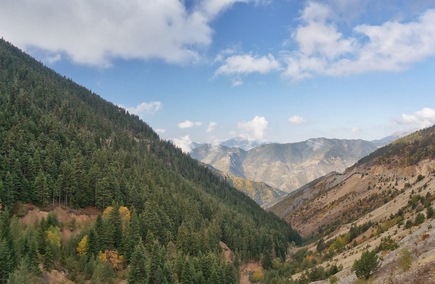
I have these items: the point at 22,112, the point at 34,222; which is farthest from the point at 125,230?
the point at 22,112

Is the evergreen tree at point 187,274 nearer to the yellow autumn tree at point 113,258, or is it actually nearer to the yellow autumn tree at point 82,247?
the yellow autumn tree at point 113,258

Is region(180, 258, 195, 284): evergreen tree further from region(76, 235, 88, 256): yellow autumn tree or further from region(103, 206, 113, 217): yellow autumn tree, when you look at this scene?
region(103, 206, 113, 217): yellow autumn tree

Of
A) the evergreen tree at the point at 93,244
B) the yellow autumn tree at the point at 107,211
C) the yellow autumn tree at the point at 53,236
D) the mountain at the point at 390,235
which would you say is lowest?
the mountain at the point at 390,235

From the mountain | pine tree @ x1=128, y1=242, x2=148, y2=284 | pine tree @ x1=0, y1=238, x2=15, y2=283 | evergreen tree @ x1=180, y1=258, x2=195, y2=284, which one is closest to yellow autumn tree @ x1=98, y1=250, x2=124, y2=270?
pine tree @ x1=128, y1=242, x2=148, y2=284

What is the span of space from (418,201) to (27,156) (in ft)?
442

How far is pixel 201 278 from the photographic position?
280 ft

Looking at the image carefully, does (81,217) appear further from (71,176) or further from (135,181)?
(135,181)

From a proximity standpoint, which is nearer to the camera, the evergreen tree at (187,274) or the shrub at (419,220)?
the shrub at (419,220)

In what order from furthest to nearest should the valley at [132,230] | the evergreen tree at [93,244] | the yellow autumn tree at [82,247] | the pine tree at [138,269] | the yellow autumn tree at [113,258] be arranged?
the yellow autumn tree at [113,258]
the evergreen tree at [93,244]
the yellow autumn tree at [82,247]
the pine tree at [138,269]
the valley at [132,230]

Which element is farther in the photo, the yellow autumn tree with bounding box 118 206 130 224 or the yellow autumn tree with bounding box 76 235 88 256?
the yellow autumn tree with bounding box 118 206 130 224

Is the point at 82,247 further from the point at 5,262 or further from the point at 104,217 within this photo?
the point at 5,262

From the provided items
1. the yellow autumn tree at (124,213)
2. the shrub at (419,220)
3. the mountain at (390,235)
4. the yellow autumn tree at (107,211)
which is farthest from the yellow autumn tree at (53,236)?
the shrub at (419,220)

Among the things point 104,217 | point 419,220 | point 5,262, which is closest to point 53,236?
point 5,262

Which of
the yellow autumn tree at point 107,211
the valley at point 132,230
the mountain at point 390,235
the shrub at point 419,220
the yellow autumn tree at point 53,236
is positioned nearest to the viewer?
the mountain at point 390,235
